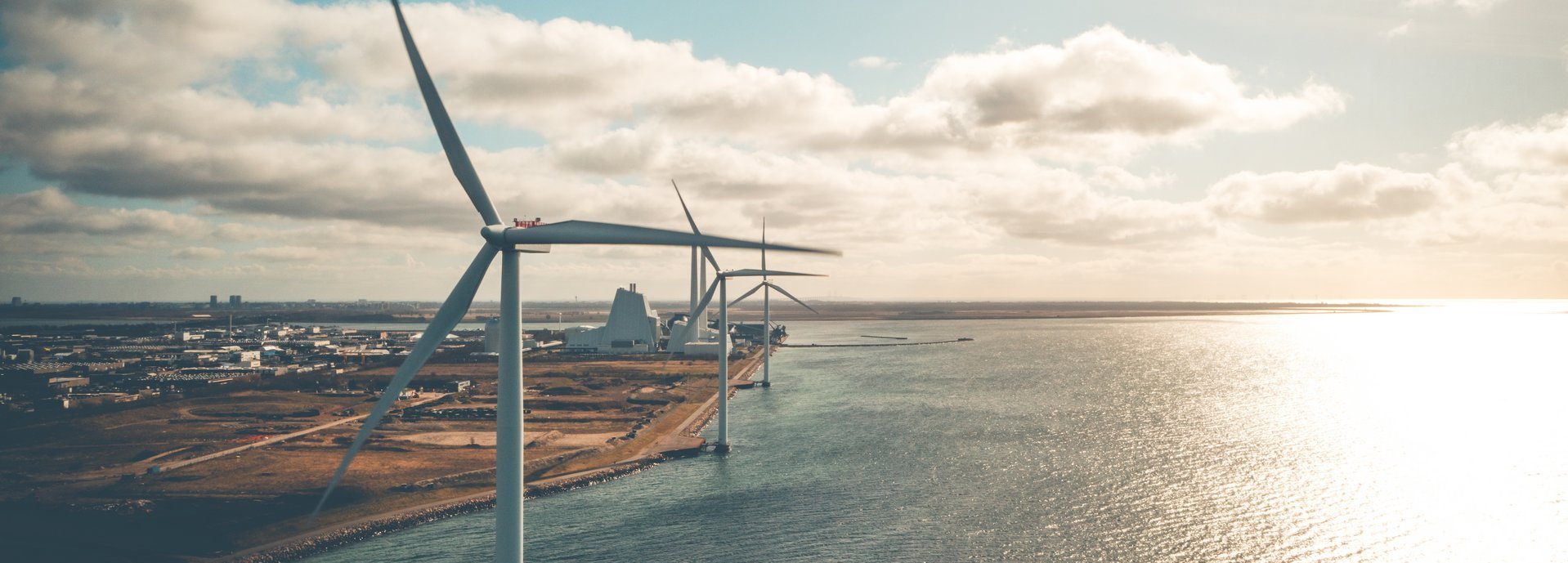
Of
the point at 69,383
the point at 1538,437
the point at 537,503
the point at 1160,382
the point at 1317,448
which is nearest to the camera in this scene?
the point at 537,503

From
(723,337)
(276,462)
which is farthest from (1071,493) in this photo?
(276,462)

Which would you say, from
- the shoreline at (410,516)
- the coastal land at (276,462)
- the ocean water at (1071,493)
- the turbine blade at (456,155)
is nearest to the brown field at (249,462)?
the coastal land at (276,462)

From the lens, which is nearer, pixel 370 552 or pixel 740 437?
pixel 370 552

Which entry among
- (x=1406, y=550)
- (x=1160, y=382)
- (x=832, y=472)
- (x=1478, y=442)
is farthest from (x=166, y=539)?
(x=1160, y=382)

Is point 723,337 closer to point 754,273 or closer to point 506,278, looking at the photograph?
point 754,273

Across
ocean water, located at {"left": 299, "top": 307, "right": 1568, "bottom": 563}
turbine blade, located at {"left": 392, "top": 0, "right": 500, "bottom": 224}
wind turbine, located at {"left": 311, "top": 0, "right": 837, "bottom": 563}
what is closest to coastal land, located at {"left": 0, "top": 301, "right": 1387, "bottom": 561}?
ocean water, located at {"left": 299, "top": 307, "right": 1568, "bottom": 563}

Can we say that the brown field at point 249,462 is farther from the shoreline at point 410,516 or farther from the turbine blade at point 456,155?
the turbine blade at point 456,155

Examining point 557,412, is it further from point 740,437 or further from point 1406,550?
point 1406,550
